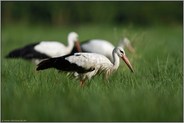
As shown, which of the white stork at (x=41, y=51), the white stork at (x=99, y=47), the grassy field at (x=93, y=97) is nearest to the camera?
the grassy field at (x=93, y=97)

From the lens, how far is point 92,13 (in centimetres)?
2525

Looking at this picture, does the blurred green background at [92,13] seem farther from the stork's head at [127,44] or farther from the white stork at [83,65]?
the white stork at [83,65]

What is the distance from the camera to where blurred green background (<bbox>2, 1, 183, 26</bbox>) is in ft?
81.0

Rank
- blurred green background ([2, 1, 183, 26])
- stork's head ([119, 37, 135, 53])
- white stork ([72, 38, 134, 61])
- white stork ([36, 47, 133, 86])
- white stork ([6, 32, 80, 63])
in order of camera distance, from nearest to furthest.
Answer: white stork ([36, 47, 133, 86]) < white stork ([6, 32, 80, 63]) < white stork ([72, 38, 134, 61]) < stork's head ([119, 37, 135, 53]) < blurred green background ([2, 1, 183, 26])

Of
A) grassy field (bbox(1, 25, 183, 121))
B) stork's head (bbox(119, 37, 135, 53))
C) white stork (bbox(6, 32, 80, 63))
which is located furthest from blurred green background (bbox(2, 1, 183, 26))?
grassy field (bbox(1, 25, 183, 121))

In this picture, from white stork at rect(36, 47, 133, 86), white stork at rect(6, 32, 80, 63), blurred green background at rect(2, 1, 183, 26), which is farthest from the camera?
blurred green background at rect(2, 1, 183, 26)

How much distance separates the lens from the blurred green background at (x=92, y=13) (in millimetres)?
24688

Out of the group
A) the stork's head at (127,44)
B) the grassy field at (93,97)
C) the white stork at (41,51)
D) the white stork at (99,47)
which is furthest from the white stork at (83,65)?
the stork's head at (127,44)

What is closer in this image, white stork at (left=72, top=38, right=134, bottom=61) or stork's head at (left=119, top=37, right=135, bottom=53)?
white stork at (left=72, top=38, right=134, bottom=61)

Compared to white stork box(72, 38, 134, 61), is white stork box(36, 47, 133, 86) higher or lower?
higher

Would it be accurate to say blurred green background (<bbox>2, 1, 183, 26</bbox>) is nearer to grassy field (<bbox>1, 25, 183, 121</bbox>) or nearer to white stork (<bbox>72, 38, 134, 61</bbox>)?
white stork (<bbox>72, 38, 134, 61</bbox>)

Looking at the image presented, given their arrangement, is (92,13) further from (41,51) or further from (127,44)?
(41,51)

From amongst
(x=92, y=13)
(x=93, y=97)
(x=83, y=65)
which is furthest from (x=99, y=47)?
(x=92, y=13)

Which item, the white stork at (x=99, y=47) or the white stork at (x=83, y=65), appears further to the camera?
the white stork at (x=99, y=47)
